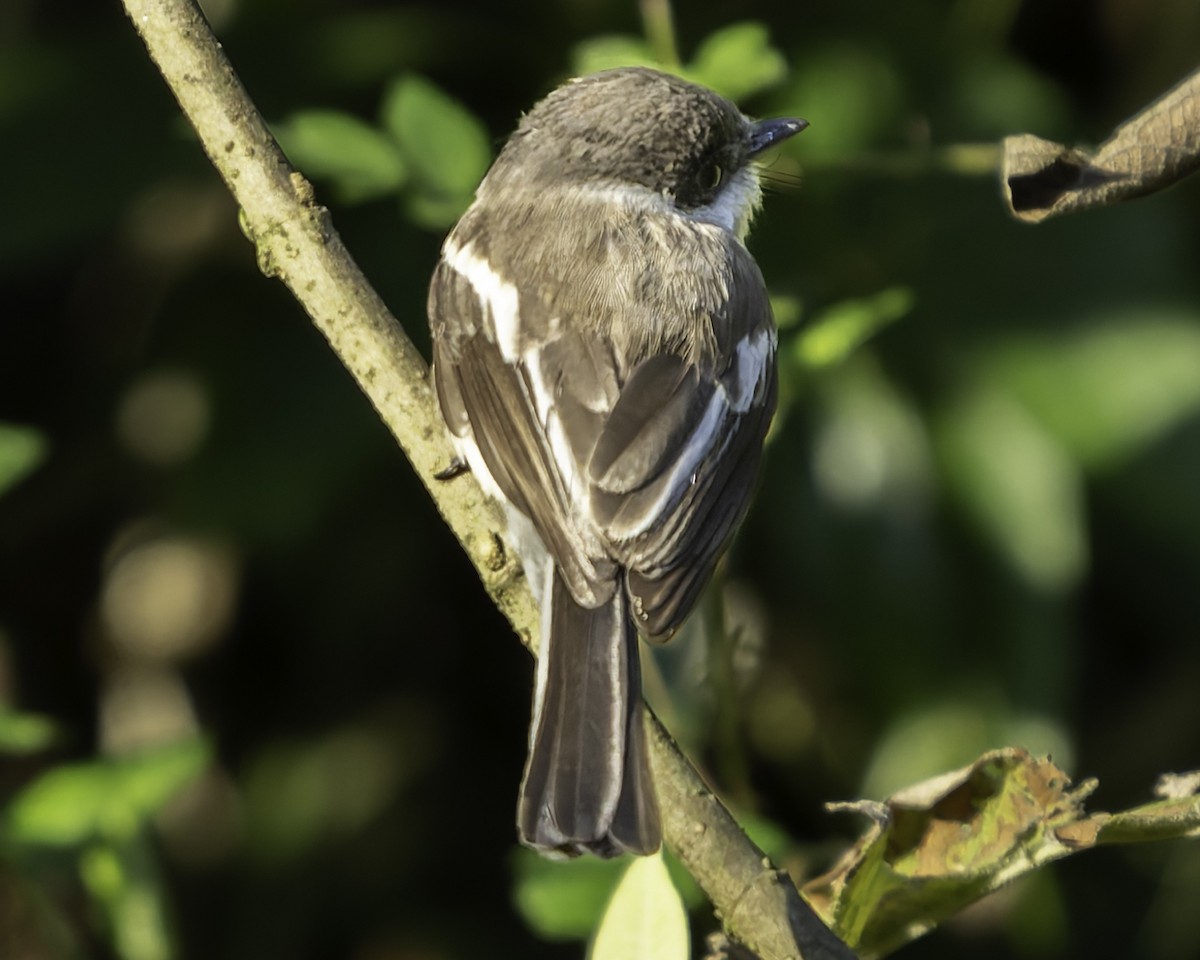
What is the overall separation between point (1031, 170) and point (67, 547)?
9.15 ft

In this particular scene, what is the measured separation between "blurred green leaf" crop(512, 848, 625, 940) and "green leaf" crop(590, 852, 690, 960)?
329mm

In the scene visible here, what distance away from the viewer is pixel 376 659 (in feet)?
12.0

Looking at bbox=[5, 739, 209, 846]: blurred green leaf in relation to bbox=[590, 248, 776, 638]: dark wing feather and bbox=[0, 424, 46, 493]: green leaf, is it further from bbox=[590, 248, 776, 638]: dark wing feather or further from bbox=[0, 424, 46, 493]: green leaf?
bbox=[590, 248, 776, 638]: dark wing feather

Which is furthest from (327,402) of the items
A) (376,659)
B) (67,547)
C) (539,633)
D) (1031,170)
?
(1031,170)

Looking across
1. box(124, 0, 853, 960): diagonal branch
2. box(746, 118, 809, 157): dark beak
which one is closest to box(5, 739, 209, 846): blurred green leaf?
box(124, 0, 853, 960): diagonal branch

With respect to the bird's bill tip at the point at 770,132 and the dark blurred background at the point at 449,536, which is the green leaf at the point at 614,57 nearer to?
the bird's bill tip at the point at 770,132

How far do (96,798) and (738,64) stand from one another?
1.27 meters

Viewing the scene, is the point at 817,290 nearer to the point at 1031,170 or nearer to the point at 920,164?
the point at 920,164

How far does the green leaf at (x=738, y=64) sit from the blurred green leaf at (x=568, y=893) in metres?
0.98

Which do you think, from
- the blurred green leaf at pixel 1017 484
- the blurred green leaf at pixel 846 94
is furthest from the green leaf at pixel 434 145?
the blurred green leaf at pixel 1017 484

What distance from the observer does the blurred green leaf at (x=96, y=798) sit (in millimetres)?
2250

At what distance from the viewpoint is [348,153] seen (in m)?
2.18

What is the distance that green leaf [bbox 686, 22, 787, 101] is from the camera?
7.08 feet

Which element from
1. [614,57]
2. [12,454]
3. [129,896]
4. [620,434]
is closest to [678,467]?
[620,434]
